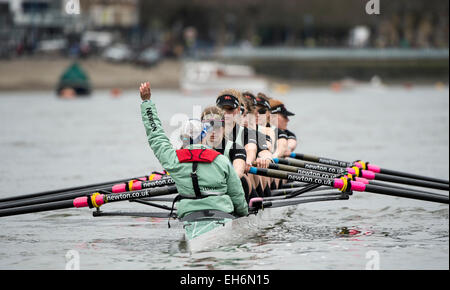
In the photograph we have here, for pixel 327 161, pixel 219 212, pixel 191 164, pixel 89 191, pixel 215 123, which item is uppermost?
pixel 215 123

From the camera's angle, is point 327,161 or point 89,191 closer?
point 89,191

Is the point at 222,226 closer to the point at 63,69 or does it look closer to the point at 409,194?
the point at 409,194

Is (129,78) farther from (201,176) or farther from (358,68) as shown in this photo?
(201,176)

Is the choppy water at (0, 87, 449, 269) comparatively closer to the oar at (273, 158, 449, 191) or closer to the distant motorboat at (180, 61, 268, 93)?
the oar at (273, 158, 449, 191)

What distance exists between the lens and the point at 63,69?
57.3 metres

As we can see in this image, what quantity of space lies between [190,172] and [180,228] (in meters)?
2.20

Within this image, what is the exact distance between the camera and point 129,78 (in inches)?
2296

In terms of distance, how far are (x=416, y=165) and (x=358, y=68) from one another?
56.7 m

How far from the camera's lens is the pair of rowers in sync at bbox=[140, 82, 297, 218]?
10.6 metres

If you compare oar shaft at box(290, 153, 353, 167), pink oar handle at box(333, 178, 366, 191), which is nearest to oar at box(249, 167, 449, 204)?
pink oar handle at box(333, 178, 366, 191)

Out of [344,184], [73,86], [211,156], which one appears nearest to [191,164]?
[211,156]

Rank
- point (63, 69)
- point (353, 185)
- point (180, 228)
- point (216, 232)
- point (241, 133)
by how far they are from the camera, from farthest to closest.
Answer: point (63, 69), point (180, 228), point (241, 133), point (353, 185), point (216, 232)

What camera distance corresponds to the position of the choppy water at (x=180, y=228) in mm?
11008

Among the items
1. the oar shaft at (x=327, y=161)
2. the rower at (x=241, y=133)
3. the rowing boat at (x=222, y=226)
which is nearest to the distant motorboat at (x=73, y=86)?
the oar shaft at (x=327, y=161)
